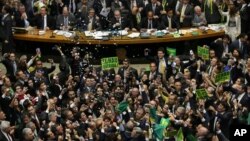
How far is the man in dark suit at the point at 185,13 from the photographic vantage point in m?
26.1

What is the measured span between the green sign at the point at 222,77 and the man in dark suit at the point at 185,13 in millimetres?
4843

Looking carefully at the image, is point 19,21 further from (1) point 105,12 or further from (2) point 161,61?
(2) point 161,61

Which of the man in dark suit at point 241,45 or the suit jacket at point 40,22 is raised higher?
the suit jacket at point 40,22

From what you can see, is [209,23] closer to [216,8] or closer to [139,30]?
[216,8]

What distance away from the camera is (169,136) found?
750 inches

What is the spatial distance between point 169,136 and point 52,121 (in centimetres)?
293

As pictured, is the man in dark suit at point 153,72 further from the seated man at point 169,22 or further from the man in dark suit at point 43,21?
the man in dark suit at point 43,21

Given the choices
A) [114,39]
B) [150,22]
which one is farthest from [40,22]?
[150,22]

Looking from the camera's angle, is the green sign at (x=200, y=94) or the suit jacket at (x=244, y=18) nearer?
the green sign at (x=200, y=94)

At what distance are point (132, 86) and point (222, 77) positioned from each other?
2.45 m

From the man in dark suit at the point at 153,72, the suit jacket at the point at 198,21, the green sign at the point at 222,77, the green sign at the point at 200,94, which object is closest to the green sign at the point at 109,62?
the man in dark suit at the point at 153,72

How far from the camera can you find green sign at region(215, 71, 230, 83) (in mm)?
21438

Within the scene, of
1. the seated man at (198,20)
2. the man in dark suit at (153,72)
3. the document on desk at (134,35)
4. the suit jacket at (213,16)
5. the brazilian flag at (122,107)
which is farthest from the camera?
the suit jacket at (213,16)

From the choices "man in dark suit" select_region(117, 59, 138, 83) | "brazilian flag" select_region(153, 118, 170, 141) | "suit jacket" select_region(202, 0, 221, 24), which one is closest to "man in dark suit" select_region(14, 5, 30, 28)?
"man in dark suit" select_region(117, 59, 138, 83)
